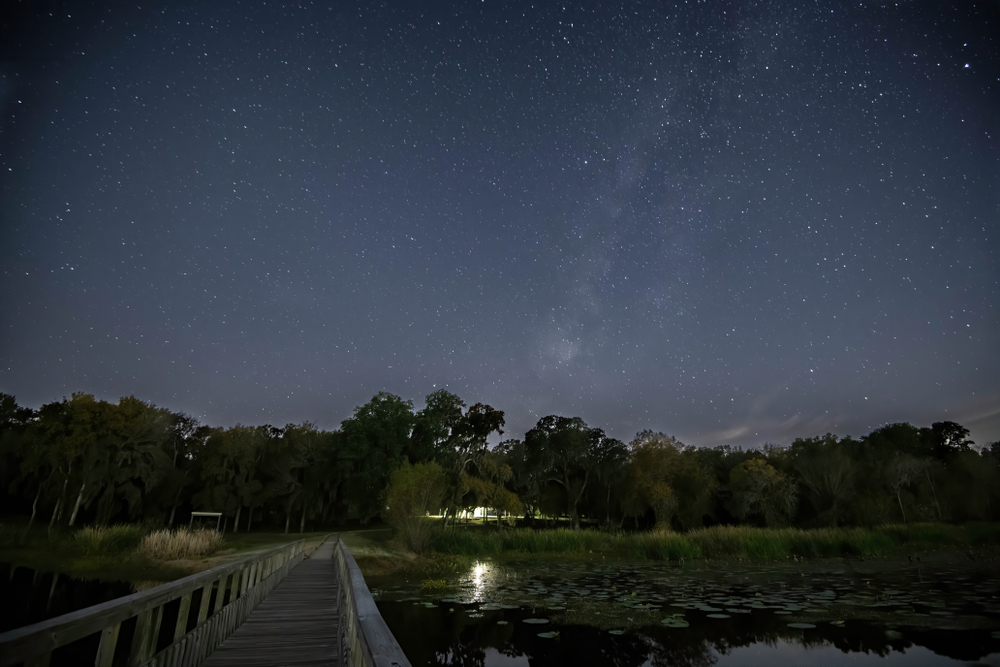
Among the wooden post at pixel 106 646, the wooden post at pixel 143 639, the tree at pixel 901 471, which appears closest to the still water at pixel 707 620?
the wooden post at pixel 143 639

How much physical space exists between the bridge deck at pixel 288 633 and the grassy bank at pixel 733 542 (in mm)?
17479

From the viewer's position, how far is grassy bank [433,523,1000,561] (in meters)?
23.8

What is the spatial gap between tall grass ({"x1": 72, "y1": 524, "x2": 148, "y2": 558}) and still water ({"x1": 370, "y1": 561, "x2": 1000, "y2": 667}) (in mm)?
13314

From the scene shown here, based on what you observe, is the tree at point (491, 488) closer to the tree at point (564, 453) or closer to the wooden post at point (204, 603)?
the tree at point (564, 453)

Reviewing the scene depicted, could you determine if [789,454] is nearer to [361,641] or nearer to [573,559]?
[573,559]

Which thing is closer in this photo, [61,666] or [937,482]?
[61,666]

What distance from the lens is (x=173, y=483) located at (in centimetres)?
4784

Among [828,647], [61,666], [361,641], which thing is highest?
[361,641]

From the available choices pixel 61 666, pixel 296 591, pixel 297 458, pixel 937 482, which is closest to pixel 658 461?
pixel 937 482

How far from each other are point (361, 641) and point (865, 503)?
166 feet

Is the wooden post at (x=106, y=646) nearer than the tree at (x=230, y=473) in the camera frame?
Yes

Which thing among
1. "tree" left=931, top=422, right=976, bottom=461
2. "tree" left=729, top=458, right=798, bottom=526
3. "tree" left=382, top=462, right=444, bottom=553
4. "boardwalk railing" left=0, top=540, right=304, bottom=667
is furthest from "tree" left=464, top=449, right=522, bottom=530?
"tree" left=931, top=422, right=976, bottom=461

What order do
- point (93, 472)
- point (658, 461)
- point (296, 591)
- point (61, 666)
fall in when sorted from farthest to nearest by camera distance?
point (658, 461), point (93, 472), point (296, 591), point (61, 666)

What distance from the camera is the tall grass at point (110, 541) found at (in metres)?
21.8
